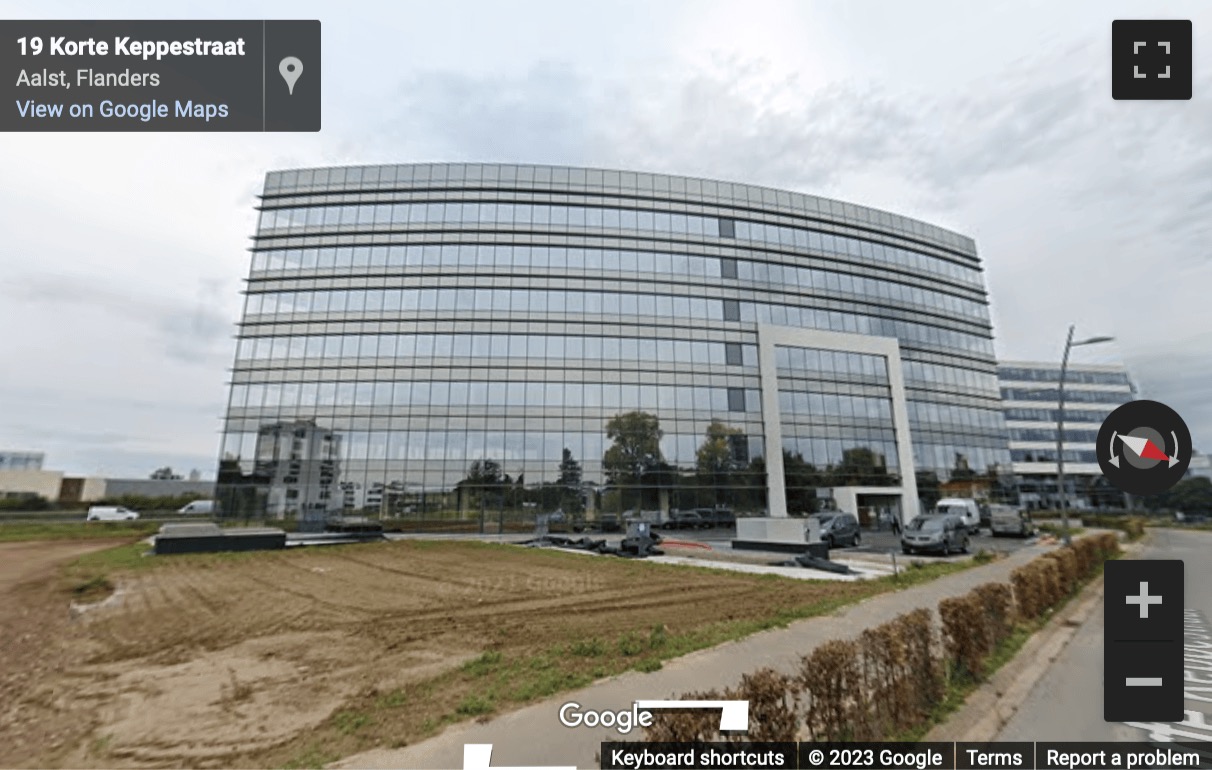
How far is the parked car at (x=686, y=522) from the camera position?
3781 cm

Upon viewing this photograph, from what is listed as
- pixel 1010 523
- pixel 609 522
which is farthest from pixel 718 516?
pixel 1010 523

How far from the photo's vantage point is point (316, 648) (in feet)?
29.2

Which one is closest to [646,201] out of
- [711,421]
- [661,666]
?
[711,421]

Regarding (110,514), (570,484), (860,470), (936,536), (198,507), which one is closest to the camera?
(936,536)

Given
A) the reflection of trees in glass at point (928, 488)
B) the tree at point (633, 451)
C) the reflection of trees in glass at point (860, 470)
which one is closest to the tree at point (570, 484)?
the tree at point (633, 451)

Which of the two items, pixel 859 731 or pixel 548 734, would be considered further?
pixel 548 734

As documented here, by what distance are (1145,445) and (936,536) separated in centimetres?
2273

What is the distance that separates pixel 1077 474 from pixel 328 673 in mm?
84395

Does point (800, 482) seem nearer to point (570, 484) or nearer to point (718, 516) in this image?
point (718, 516)

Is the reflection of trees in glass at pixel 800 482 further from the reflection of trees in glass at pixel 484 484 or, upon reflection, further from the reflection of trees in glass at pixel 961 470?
the reflection of trees in glass at pixel 484 484

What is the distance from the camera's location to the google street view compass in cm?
352

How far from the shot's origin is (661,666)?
6.88 meters

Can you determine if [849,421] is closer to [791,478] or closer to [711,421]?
[791,478]

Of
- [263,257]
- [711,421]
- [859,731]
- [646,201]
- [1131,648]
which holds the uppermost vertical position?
[646,201]
